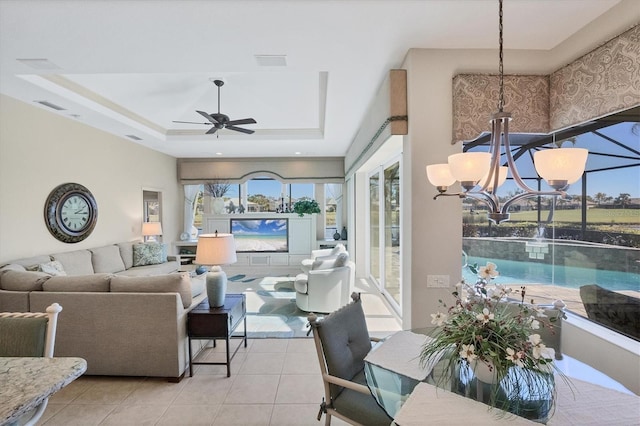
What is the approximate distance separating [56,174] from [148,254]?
6.46 ft

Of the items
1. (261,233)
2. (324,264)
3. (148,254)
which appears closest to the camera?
(324,264)

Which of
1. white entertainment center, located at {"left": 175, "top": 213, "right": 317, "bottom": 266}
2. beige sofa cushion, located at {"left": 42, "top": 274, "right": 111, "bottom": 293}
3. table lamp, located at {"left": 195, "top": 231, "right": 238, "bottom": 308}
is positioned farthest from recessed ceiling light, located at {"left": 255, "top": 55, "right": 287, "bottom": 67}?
white entertainment center, located at {"left": 175, "top": 213, "right": 317, "bottom": 266}

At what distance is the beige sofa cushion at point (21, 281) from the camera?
9.14 feet

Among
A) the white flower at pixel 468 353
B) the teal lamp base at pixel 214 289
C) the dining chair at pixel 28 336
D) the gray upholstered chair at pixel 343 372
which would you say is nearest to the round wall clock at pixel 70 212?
the teal lamp base at pixel 214 289

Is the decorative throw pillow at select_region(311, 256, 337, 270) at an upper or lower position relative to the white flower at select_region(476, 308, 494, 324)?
lower

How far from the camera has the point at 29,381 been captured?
1.10 meters

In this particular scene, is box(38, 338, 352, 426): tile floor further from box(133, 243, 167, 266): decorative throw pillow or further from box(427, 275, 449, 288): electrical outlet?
box(133, 243, 167, 266): decorative throw pillow

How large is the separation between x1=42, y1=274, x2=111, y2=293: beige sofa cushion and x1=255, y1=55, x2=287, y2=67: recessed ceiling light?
98.7 inches

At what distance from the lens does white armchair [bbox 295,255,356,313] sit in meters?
4.10

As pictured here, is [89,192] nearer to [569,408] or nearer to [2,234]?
[2,234]

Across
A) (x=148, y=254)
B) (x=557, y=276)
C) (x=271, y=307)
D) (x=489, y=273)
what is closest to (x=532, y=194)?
(x=489, y=273)

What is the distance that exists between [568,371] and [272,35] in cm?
294

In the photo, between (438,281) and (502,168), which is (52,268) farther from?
(502,168)

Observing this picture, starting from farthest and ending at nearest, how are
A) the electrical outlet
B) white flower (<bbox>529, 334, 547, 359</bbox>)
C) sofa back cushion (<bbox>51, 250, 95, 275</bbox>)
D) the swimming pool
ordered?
sofa back cushion (<bbox>51, 250, 95, 275</bbox>) → the electrical outlet → the swimming pool → white flower (<bbox>529, 334, 547, 359</bbox>)
